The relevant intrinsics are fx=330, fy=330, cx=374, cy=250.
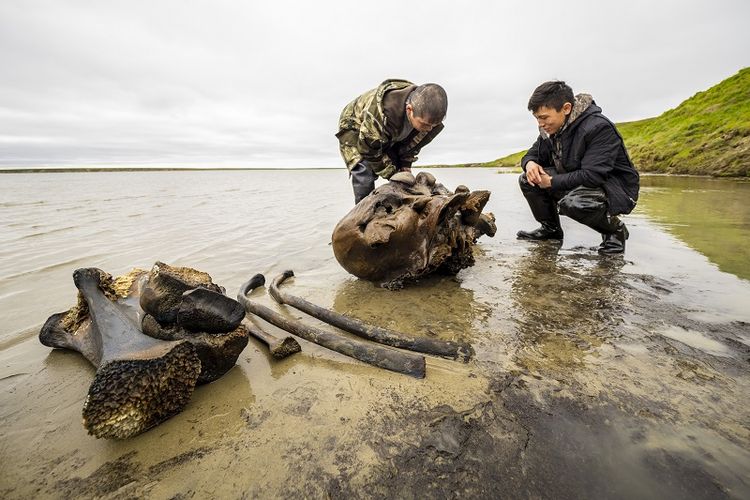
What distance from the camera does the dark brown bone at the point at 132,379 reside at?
1.25 m

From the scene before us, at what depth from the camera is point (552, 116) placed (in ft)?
12.8

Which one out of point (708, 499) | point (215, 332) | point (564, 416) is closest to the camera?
point (708, 499)

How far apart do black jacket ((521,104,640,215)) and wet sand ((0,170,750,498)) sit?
58.5 inches

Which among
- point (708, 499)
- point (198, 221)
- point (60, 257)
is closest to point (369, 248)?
point (708, 499)

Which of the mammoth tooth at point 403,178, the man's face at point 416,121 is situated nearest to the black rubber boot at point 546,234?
the man's face at point 416,121

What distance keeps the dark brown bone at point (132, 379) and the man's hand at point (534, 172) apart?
4276 mm

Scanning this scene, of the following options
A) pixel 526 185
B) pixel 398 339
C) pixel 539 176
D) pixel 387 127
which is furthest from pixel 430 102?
pixel 398 339

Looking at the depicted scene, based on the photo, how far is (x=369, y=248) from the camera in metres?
2.88

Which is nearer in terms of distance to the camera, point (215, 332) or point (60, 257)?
point (215, 332)

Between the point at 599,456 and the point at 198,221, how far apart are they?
797cm

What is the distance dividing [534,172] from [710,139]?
2098 centimetres

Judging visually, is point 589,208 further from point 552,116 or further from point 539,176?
point 552,116

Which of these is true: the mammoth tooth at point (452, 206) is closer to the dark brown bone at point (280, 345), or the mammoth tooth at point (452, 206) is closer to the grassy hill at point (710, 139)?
the dark brown bone at point (280, 345)

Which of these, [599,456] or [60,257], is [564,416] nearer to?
[599,456]
